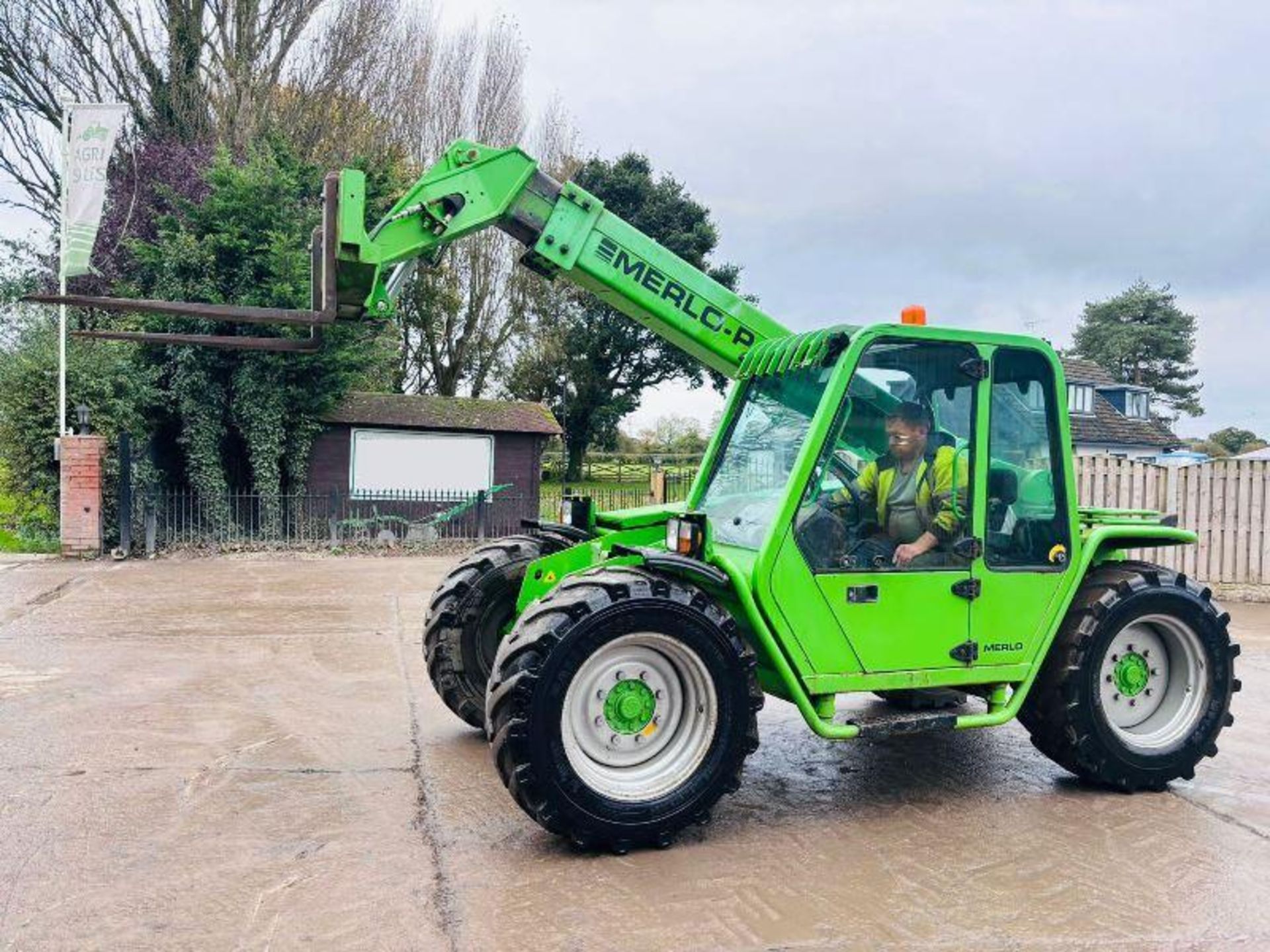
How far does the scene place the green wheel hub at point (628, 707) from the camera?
4.05 meters

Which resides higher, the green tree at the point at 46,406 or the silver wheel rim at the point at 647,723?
the green tree at the point at 46,406

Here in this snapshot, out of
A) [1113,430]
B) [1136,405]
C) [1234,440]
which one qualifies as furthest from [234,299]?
[1234,440]

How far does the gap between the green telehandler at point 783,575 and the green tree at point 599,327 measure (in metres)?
23.0

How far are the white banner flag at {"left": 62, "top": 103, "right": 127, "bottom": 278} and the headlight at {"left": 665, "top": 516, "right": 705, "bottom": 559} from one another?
508 inches

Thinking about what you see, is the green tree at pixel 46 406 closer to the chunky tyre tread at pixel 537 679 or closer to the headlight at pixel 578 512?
the headlight at pixel 578 512

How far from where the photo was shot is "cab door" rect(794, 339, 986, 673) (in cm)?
438

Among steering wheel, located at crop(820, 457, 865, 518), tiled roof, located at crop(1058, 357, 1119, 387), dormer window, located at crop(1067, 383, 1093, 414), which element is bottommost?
steering wheel, located at crop(820, 457, 865, 518)

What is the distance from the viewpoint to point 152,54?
66.7 ft

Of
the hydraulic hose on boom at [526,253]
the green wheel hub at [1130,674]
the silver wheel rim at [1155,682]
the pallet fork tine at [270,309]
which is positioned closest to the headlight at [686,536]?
the hydraulic hose on boom at [526,253]

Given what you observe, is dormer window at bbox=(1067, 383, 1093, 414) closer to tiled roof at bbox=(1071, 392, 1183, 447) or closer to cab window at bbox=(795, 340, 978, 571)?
tiled roof at bbox=(1071, 392, 1183, 447)

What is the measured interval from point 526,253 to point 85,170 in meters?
12.4

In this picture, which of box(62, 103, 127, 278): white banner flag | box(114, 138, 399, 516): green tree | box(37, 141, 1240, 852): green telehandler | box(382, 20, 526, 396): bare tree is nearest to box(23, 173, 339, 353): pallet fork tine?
box(37, 141, 1240, 852): green telehandler

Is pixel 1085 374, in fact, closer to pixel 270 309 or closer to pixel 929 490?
pixel 929 490

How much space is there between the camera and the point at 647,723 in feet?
13.4
